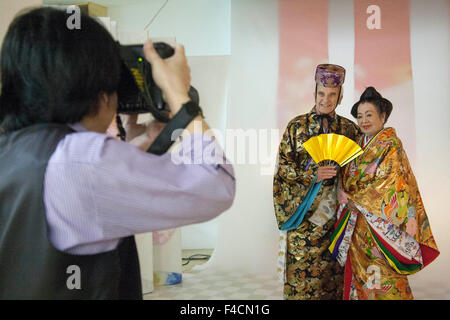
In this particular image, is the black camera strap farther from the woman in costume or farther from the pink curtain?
the pink curtain

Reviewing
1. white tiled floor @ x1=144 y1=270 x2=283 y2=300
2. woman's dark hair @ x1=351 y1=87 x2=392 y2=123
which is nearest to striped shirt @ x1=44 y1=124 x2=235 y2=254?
woman's dark hair @ x1=351 y1=87 x2=392 y2=123

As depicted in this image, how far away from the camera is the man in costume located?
221cm

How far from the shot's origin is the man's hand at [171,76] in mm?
572

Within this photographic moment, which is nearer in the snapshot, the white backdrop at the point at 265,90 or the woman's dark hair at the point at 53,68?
the woman's dark hair at the point at 53,68

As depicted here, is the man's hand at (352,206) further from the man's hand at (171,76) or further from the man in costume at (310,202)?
the man's hand at (171,76)

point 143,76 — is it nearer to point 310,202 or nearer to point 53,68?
point 53,68

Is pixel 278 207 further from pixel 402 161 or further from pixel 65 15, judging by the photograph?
pixel 65 15

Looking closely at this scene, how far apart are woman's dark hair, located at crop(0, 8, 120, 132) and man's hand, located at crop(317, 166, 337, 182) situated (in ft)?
5.71

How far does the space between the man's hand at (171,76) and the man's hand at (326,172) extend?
1.69m

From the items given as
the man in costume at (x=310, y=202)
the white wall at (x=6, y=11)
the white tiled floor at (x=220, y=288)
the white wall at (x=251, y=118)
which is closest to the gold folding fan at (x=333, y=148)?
the man in costume at (x=310, y=202)

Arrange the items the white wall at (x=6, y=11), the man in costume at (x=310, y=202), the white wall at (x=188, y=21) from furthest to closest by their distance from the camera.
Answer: the white wall at (x=188, y=21) → the man in costume at (x=310, y=202) → the white wall at (x=6, y=11)

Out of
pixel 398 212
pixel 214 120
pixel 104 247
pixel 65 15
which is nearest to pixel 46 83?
pixel 65 15

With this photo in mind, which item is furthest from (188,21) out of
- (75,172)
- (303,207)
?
(75,172)
